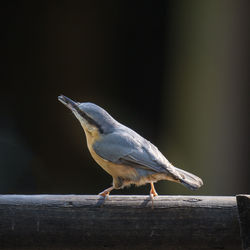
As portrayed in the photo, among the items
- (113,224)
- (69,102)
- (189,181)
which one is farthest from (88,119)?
(113,224)

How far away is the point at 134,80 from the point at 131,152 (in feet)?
5.80

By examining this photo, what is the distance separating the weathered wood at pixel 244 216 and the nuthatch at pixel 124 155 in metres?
0.72

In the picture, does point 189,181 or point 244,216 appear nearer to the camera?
point 244,216

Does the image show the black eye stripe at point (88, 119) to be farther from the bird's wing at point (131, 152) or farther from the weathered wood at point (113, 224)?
the weathered wood at point (113, 224)

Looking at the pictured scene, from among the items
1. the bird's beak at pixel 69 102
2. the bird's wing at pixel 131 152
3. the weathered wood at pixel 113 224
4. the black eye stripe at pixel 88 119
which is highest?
the bird's beak at pixel 69 102

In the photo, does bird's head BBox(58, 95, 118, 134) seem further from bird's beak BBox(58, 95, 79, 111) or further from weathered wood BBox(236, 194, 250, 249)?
weathered wood BBox(236, 194, 250, 249)

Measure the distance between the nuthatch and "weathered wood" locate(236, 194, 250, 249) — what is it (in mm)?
723

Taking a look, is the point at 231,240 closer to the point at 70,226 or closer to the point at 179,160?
the point at 70,226

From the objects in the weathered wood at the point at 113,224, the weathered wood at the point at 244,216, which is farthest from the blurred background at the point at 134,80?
the weathered wood at the point at 244,216

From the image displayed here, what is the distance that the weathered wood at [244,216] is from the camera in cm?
211

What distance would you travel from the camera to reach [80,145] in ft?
15.8

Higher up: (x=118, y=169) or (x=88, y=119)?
(x=88, y=119)

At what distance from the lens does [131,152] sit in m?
3.00

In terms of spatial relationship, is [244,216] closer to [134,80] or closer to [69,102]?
[69,102]
